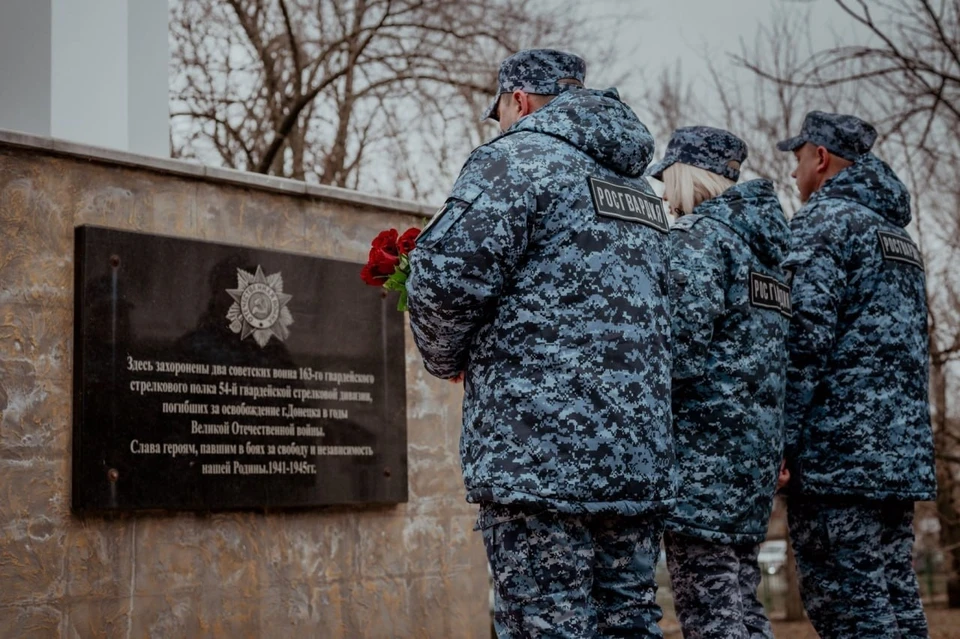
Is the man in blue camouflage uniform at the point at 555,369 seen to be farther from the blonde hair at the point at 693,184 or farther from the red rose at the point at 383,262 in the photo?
the blonde hair at the point at 693,184

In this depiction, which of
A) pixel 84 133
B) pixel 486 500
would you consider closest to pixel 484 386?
pixel 486 500

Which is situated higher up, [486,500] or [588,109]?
[588,109]

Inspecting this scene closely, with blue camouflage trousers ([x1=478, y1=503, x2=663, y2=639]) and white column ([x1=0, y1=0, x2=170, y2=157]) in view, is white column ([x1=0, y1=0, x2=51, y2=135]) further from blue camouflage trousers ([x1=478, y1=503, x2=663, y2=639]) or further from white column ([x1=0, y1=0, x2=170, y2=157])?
blue camouflage trousers ([x1=478, y1=503, x2=663, y2=639])

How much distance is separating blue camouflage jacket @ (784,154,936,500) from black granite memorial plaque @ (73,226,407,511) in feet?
5.76

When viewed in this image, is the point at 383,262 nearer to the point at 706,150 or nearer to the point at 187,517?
the point at 706,150

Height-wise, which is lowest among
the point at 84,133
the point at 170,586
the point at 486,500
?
the point at 170,586

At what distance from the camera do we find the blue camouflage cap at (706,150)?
3881mm

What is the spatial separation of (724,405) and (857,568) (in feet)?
2.85

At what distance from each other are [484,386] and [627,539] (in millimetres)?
483

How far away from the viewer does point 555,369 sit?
2.56 meters

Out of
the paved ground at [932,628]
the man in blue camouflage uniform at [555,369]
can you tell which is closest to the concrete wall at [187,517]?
the man in blue camouflage uniform at [555,369]

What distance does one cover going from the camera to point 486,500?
2543mm

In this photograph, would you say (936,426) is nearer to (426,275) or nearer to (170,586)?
(170,586)

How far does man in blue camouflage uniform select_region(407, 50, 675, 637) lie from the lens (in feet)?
8.26
